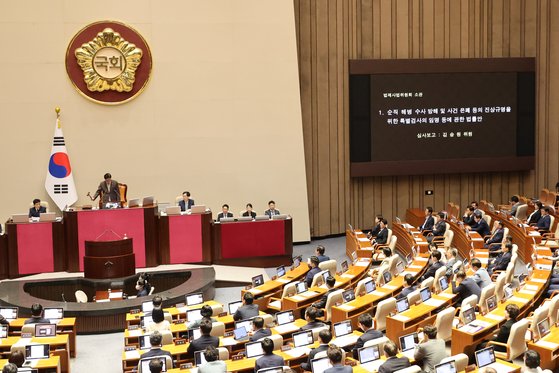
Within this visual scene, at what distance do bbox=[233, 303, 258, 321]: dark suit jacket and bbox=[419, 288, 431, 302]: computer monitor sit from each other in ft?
7.44

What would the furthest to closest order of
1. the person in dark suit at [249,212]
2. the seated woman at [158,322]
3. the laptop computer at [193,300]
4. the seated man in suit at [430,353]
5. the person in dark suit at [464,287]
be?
the person in dark suit at [249,212]
the laptop computer at [193,300]
the person in dark suit at [464,287]
the seated woman at [158,322]
the seated man in suit at [430,353]

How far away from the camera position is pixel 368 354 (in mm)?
8250

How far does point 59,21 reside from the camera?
52.4 feet

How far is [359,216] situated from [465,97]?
3863 millimetres

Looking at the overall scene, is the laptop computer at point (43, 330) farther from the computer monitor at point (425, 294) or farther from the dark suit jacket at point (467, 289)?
the dark suit jacket at point (467, 289)

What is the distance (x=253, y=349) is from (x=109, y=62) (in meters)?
9.31

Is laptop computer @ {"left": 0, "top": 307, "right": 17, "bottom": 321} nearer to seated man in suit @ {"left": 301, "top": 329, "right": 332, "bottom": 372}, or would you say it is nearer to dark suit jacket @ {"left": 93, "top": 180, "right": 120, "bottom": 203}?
dark suit jacket @ {"left": 93, "top": 180, "right": 120, "bottom": 203}

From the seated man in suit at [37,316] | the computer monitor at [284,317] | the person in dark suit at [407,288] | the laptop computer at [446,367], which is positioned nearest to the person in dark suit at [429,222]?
the person in dark suit at [407,288]

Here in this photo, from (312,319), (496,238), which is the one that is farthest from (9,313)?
(496,238)

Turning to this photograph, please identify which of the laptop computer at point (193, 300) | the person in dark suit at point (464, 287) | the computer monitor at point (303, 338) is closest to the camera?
the computer monitor at point (303, 338)

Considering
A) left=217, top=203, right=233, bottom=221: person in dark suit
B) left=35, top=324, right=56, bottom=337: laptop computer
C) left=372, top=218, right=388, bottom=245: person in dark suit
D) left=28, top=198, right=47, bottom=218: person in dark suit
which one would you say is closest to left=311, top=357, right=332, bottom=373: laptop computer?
left=35, top=324, right=56, bottom=337: laptop computer

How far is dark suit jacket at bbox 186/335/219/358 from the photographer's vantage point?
349 inches

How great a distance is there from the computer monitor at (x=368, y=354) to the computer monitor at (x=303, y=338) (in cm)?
88

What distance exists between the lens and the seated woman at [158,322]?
969 cm
